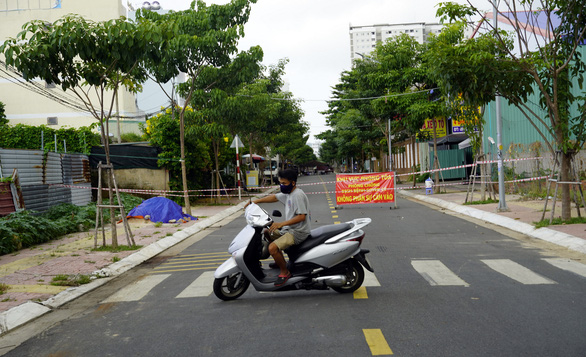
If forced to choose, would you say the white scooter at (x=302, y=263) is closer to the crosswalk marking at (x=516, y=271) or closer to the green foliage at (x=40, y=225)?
the crosswalk marking at (x=516, y=271)

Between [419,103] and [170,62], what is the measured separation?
1289 centimetres

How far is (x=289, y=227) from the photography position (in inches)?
263

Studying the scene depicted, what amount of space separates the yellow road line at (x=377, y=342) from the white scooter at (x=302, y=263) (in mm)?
1532

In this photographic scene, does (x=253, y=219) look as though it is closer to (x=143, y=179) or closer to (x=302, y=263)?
(x=302, y=263)

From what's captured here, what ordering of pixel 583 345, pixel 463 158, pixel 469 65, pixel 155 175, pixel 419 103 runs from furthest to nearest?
pixel 463 158
pixel 419 103
pixel 155 175
pixel 469 65
pixel 583 345

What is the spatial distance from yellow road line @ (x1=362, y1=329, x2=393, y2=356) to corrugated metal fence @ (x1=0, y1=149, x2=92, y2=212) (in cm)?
1318

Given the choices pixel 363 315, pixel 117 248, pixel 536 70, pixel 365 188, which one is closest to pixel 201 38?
pixel 365 188

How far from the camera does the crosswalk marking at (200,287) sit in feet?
23.9

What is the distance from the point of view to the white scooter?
21.6ft

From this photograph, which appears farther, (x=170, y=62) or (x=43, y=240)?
(x=170, y=62)

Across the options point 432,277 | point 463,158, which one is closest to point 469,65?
point 432,277

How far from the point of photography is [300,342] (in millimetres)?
4895

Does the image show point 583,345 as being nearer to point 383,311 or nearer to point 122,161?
point 383,311

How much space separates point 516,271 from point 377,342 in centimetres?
402
